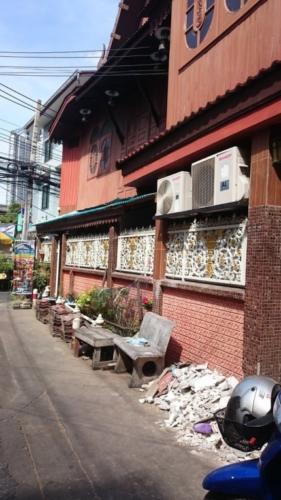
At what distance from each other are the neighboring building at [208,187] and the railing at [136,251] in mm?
22

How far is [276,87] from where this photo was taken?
482 cm

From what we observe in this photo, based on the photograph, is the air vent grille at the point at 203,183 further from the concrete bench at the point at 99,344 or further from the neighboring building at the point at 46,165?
the neighboring building at the point at 46,165

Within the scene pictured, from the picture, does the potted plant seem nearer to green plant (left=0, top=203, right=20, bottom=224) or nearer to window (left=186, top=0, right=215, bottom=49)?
window (left=186, top=0, right=215, bottom=49)

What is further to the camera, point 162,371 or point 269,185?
point 162,371

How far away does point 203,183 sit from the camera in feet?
21.1

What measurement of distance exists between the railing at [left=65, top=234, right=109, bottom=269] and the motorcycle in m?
8.60

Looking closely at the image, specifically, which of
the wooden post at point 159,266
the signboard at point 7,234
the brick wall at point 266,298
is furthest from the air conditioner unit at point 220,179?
the signboard at point 7,234

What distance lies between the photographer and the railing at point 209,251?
5.85m

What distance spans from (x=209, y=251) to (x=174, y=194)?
4.10ft

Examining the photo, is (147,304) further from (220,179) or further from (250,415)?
(250,415)

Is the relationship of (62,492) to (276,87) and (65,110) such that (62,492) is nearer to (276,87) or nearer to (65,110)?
(276,87)

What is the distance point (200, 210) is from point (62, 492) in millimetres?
3979

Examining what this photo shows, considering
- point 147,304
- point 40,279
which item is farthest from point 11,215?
point 147,304

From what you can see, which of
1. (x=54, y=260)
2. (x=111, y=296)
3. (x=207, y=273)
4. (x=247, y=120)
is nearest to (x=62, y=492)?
(x=207, y=273)
